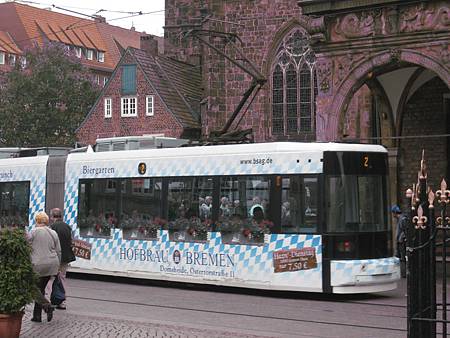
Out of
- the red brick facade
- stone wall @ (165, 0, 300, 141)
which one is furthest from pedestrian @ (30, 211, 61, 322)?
the red brick facade

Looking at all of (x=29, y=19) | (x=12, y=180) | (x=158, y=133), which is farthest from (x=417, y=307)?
(x=29, y=19)

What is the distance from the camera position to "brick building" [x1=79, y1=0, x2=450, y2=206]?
21.7m

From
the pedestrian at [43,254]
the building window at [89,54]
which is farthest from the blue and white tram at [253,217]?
the building window at [89,54]

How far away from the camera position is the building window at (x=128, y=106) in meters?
43.8

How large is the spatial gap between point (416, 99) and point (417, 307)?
21.1m

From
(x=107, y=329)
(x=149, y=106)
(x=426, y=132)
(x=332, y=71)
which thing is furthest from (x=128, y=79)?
(x=107, y=329)

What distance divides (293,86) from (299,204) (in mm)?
20335

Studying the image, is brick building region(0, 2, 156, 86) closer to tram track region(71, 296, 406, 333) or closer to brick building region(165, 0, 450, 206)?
brick building region(165, 0, 450, 206)

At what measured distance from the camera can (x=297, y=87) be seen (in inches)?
1457

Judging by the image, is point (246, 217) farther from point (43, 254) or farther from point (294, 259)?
point (43, 254)

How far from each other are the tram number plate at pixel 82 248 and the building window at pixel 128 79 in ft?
75.5

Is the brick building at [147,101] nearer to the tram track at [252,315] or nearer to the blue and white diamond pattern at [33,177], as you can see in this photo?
the blue and white diamond pattern at [33,177]

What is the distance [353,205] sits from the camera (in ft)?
56.0

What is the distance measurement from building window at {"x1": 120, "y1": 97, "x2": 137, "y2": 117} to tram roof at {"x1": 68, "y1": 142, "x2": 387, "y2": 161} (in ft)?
73.6
